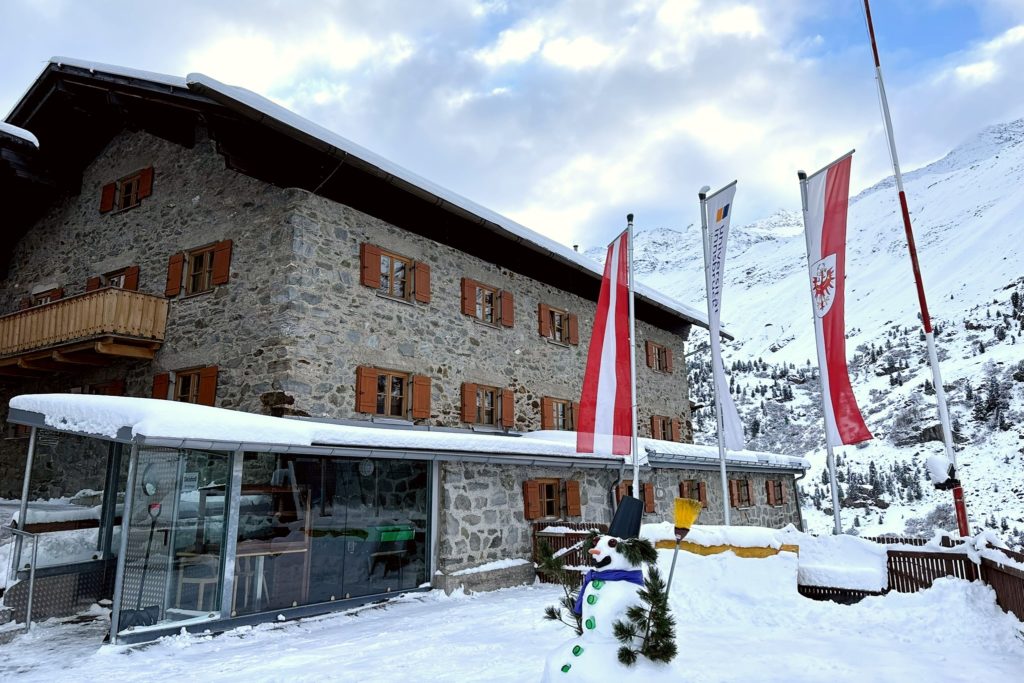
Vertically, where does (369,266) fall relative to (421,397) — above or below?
above

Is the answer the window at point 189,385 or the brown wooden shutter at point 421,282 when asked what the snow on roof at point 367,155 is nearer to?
the brown wooden shutter at point 421,282

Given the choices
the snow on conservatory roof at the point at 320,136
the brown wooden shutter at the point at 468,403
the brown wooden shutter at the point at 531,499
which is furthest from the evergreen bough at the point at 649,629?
the brown wooden shutter at the point at 468,403

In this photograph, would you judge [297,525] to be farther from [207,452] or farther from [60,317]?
[60,317]

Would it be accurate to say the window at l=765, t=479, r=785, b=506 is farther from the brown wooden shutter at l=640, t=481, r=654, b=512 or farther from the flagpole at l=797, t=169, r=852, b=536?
the flagpole at l=797, t=169, r=852, b=536

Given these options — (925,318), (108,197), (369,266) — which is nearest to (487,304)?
(369,266)

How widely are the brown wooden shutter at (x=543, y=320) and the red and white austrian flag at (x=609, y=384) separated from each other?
241 inches

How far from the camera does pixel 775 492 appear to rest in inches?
802

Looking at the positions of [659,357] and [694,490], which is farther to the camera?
[659,357]

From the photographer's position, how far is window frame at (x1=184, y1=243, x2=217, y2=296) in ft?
40.5

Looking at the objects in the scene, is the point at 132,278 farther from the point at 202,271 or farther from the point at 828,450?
the point at 828,450

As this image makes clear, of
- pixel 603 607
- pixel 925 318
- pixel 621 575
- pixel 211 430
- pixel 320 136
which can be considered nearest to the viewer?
pixel 603 607

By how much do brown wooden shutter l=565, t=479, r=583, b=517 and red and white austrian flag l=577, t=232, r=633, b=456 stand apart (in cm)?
341

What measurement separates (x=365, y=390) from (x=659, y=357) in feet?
36.9

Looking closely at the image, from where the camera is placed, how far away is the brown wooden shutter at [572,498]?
12703 mm
